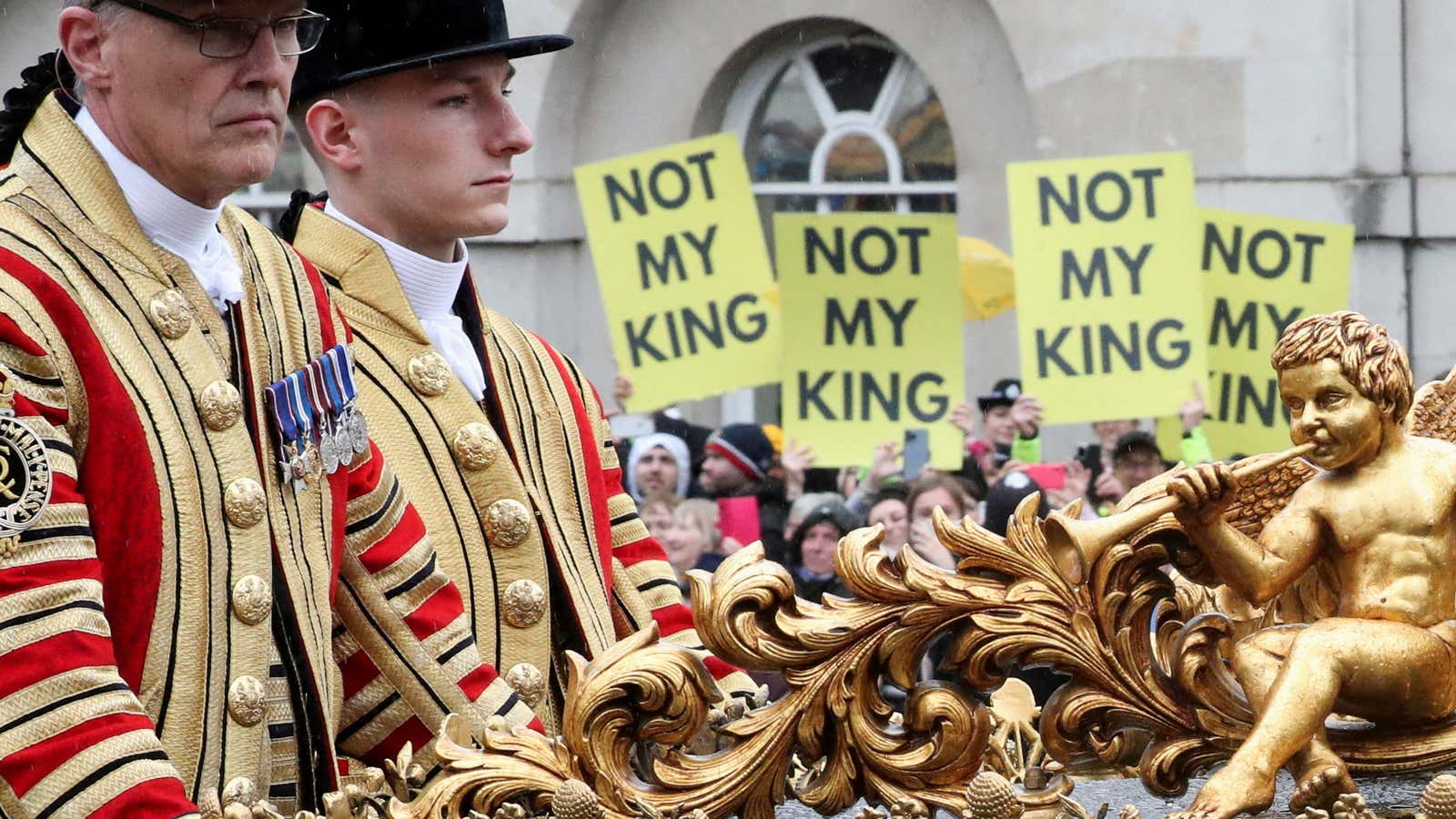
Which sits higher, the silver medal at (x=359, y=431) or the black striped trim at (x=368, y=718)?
the silver medal at (x=359, y=431)

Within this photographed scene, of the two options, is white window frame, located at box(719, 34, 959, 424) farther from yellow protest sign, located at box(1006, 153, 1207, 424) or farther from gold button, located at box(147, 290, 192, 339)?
gold button, located at box(147, 290, 192, 339)

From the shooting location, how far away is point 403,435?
337cm

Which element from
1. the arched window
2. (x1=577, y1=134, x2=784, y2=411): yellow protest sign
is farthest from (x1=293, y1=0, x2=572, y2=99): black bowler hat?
the arched window

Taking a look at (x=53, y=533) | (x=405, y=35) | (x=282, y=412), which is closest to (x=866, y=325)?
(x=405, y=35)

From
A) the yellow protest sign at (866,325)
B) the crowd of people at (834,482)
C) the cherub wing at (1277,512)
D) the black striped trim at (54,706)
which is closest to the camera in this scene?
Result: the black striped trim at (54,706)

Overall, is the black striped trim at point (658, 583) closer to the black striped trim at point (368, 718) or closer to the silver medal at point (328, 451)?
the black striped trim at point (368, 718)

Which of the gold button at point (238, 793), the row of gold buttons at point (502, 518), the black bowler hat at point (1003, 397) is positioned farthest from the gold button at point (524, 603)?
the black bowler hat at point (1003, 397)

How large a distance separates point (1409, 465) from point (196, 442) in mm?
1247

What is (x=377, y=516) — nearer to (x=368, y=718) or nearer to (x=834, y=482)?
(x=368, y=718)

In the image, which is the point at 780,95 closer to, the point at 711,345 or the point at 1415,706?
the point at 711,345

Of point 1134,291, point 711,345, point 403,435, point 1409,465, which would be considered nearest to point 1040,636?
point 1409,465

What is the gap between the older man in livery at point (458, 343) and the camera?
3367mm

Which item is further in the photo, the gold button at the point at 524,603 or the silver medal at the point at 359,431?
the gold button at the point at 524,603

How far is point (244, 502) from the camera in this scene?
2664 millimetres
